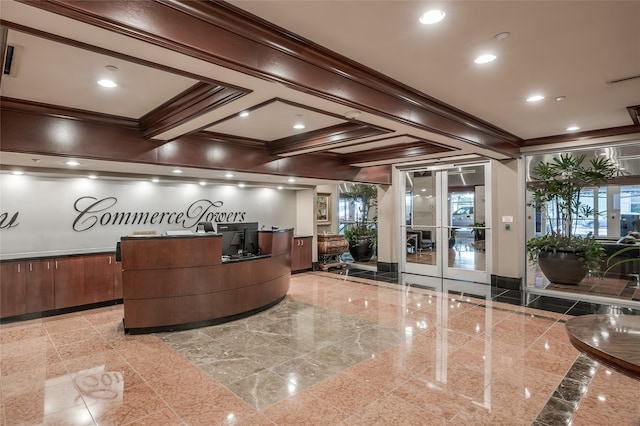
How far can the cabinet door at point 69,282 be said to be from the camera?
17.3ft

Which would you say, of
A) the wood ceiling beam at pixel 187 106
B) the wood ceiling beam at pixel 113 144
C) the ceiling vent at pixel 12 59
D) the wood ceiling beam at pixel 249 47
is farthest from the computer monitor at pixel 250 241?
the ceiling vent at pixel 12 59

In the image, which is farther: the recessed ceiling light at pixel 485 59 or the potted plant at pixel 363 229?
the potted plant at pixel 363 229

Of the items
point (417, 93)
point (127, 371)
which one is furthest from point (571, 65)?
point (127, 371)

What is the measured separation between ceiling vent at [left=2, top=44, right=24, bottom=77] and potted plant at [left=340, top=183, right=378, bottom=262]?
26.2 feet

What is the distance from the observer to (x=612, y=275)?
7.65 m

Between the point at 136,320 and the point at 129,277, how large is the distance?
1.83 feet

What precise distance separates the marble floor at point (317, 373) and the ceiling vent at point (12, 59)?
276 centimetres

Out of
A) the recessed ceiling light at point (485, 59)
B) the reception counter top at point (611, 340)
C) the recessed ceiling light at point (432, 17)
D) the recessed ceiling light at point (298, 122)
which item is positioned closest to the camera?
the reception counter top at point (611, 340)

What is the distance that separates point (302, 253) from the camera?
8.62m

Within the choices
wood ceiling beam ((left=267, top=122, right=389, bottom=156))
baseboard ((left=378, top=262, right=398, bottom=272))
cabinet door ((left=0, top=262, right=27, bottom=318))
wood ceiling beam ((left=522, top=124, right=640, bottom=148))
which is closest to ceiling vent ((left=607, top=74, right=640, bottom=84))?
wood ceiling beam ((left=267, top=122, right=389, bottom=156))

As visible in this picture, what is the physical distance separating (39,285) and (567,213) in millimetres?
9494

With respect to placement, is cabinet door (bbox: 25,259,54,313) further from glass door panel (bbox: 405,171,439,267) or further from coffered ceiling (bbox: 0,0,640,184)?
glass door panel (bbox: 405,171,439,267)

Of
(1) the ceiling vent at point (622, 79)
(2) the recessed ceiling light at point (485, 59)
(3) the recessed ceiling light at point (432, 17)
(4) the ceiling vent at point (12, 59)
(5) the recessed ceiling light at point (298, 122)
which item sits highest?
(1) the ceiling vent at point (622, 79)

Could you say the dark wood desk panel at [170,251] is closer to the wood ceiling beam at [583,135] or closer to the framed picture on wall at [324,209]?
the framed picture on wall at [324,209]
